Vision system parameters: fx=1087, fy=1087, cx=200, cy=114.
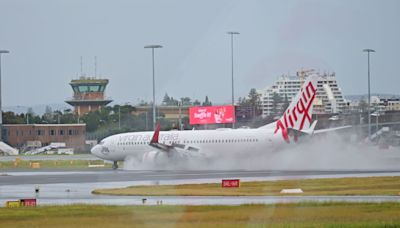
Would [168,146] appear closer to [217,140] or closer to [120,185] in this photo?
[217,140]

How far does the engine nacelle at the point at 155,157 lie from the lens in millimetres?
98562

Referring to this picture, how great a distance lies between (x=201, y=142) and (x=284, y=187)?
36364mm

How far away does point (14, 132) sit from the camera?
188000 millimetres

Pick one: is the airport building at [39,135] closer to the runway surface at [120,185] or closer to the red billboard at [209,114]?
the red billboard at [209,114]

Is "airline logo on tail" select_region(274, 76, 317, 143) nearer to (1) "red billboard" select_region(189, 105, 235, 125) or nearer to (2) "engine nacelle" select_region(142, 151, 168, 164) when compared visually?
(2) "engine nacelle" select_region(142, 151, 168, 164)

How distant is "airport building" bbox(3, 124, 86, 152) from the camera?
18475cm

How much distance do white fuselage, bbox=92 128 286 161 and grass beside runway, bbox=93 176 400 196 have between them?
79.0ft

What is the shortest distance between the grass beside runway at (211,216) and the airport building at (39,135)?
137 meters

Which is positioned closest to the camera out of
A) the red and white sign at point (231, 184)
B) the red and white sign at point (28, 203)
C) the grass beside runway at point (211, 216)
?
the grass beside runway at point (211, 216)

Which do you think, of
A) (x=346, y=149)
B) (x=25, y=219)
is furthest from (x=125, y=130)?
(x=25, y=219)

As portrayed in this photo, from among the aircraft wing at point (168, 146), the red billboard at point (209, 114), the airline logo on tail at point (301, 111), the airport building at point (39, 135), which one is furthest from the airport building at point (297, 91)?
the airport building at point (39, 135)

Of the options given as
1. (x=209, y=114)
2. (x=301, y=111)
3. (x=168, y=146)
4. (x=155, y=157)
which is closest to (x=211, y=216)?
(x=301, y=111)

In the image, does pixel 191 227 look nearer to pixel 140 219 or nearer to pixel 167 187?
pixel 140 219

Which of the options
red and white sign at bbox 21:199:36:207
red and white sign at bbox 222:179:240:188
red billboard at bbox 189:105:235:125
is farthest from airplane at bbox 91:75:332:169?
red billboard at bbox 189:105:235:125
